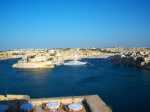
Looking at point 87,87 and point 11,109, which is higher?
point 11,109

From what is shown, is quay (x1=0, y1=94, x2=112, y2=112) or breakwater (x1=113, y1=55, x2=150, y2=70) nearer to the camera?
quay (x1=0, y1=94, x2=112, y2=112)

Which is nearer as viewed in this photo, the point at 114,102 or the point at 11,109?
the point at 11,109

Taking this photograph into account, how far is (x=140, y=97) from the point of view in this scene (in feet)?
38.7

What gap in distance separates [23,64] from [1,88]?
14.5 metres

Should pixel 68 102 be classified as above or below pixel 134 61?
above

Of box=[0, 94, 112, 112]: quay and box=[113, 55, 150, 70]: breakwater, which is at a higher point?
box=[0, 94, 112, 112]: quay

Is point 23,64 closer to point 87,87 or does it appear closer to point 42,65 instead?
point 42,65

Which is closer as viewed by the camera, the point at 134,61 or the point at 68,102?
the point at 68,102

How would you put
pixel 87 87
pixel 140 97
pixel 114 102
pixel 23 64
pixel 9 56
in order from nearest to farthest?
pixel 114 102 → pixel 140 97 → pixel 87 87 → pixel 23 64 → pixel 9 56

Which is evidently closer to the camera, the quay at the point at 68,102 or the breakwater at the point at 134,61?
the quay at the point at 68,102

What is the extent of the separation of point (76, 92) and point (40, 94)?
2136mm

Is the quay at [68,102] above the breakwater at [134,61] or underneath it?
above

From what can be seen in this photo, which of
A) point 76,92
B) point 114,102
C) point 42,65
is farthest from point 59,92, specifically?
point 42,65

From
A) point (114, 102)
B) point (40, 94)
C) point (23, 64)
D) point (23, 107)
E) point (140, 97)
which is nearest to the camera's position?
point (23, 107)
